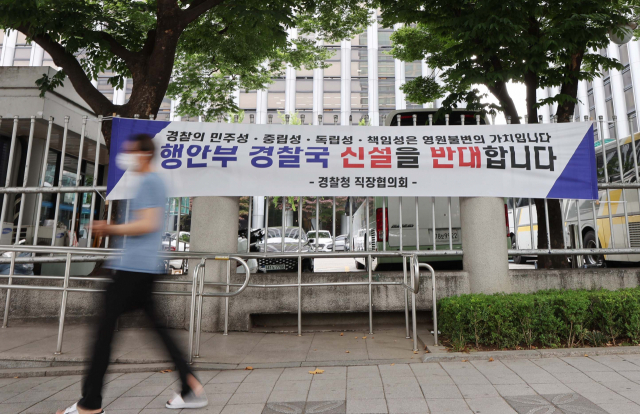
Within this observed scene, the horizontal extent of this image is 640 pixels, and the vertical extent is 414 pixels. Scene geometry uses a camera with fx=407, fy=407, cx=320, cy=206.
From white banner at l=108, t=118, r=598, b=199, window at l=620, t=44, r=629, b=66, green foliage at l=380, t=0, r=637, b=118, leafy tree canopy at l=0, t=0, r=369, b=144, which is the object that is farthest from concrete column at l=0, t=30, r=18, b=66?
window at l=620, t=44, r=629, b=66

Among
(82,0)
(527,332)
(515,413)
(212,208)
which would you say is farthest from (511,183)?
(82,0)

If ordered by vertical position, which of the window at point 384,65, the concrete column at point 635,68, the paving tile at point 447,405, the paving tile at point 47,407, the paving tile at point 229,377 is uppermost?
the window at point 384,65

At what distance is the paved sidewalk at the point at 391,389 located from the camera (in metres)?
3.13

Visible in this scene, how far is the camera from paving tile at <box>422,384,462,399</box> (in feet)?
10.9

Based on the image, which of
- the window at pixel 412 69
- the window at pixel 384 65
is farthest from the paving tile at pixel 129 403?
the window at pixel 412 69

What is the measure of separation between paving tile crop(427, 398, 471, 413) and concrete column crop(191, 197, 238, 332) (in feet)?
11.2

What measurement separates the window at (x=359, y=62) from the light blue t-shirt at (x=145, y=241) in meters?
41.2

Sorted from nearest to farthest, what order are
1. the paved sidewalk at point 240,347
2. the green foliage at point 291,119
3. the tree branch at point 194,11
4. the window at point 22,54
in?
the paved sidewalk at point 240,347 < the green foliage at point 291,119 < the tree branch at point 194,11 < the window at point 22,54

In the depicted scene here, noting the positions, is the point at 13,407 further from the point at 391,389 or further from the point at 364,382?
the point at 391,389

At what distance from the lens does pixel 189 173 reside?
5.64m

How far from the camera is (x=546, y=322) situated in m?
4.55

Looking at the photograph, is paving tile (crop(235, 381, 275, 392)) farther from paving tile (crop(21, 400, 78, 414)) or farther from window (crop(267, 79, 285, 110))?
window (crop(267, 79, 285, 110))

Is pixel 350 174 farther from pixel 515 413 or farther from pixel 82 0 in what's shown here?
pixel 82 0

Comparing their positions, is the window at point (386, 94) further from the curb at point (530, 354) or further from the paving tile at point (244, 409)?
the paving tile at point (244, 409)
